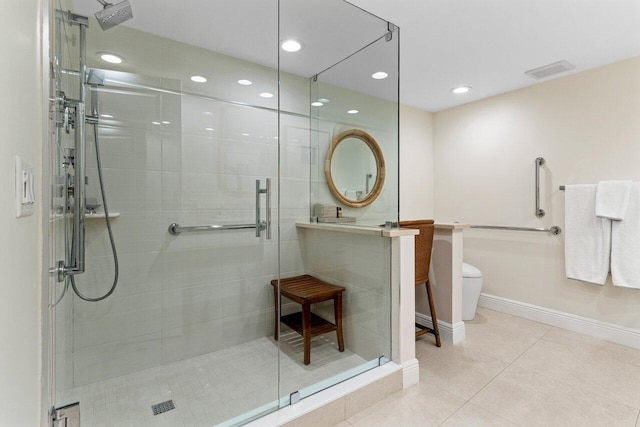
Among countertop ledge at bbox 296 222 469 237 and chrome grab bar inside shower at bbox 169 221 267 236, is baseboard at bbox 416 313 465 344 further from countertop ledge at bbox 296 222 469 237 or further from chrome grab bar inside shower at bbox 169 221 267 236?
chrome grab bar inside shower at bbox 169 221 267 236

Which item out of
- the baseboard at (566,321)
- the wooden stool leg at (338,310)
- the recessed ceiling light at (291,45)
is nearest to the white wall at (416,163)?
the baseboard at (566,321)

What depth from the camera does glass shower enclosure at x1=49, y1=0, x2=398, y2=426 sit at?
1619 mm

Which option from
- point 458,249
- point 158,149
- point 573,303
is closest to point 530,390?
point 458,249

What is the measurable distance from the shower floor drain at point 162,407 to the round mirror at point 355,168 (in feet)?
5.40

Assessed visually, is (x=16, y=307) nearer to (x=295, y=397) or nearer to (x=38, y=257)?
(x=38, y=257)

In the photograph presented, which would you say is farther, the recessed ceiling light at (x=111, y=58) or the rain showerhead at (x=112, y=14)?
the recessed ceiling light at (x=111, y=58)

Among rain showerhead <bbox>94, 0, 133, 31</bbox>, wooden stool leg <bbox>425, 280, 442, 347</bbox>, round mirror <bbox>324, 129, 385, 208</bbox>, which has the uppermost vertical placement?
rain showerhead <bbox>94, 0, 133, 31</bbox>

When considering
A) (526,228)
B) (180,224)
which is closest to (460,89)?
(526,228)

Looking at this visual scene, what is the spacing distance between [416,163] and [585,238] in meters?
1.69

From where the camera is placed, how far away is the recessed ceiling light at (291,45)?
80.0 inches

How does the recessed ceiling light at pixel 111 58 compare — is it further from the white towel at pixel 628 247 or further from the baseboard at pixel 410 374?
the white towel at pixel 628 247

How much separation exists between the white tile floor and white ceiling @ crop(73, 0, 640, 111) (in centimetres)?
207

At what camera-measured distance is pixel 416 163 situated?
359 cm

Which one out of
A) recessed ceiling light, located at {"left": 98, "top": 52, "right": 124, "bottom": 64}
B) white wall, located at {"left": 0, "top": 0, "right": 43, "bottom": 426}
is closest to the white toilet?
white wall, located at {"left": 0, "top": 0, "right": 43, "bottom": 426}
